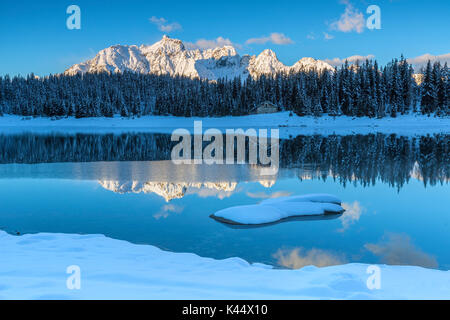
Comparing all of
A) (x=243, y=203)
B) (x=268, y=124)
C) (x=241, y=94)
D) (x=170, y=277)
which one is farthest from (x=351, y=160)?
(x=241, y=94)

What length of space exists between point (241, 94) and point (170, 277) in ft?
342

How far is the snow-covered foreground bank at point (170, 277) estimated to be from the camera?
5699mm

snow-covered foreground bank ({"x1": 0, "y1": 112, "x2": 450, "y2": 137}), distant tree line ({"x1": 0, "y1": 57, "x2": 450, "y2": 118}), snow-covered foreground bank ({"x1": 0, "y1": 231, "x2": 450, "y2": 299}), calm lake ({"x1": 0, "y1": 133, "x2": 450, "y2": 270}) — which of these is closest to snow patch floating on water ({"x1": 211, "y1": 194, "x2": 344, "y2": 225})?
calm lake ({"x1": 0, "y1": 133, "x2": 450, "y2": 270})

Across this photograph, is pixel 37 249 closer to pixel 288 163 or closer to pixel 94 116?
pixel 288 163

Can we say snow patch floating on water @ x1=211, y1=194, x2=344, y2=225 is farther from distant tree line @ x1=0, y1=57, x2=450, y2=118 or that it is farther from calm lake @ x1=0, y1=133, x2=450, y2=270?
distant tree line @ x1=0, y1=57, x2=450, y2=118

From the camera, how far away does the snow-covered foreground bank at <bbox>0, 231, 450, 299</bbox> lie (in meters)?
5.70

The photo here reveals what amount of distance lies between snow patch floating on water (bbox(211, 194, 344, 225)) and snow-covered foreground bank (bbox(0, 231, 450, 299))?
3.61m

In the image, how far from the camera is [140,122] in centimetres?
9912

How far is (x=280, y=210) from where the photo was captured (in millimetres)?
13102

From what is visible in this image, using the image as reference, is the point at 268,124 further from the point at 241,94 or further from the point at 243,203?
the point at 243,203

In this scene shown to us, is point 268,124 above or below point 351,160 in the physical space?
above

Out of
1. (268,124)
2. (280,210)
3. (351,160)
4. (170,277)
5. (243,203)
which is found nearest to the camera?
(170,277)
